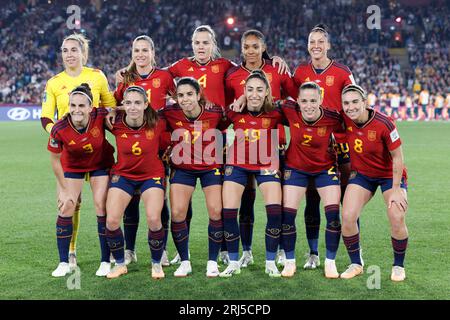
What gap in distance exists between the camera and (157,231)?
5.34m

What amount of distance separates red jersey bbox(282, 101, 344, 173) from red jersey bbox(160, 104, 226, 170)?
615 millimetres

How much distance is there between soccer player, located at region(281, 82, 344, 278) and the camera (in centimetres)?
538

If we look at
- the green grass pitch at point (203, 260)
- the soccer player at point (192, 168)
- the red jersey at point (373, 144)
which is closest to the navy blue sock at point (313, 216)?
the green grass pitch at point (203, 260)

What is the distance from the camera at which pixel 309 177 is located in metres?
5.48

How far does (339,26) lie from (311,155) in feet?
106

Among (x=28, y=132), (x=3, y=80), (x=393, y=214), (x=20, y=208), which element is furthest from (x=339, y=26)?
(x=393, y=214)

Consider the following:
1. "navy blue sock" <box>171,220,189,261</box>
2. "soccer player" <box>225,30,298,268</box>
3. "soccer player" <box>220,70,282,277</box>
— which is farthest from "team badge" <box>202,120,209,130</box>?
"navy blue sock" <box>171,220,189,261</box>

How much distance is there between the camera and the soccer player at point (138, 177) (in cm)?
531

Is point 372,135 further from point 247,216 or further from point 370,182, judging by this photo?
point 247,216

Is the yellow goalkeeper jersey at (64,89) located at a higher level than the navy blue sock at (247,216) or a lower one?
higher

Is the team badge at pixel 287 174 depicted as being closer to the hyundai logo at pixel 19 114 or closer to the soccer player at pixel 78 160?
the soccer player at pixel 78 160

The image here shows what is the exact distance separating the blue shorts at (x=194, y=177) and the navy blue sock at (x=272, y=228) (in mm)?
488
